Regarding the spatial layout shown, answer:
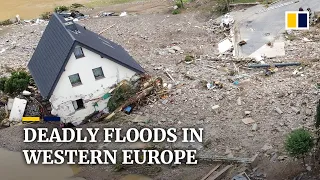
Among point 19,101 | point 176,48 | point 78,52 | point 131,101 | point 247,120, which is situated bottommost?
point 247,120

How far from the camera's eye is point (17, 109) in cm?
2991

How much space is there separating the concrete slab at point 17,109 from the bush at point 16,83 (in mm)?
1315

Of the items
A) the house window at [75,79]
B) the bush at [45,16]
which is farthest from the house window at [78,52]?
the bush at [45,16]

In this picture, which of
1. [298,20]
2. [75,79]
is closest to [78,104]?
[75,79]

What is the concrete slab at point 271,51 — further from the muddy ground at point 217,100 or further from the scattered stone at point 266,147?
the scattered stone at point 266,147

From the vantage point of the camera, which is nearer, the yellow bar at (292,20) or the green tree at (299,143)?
the green tree at (299,143)

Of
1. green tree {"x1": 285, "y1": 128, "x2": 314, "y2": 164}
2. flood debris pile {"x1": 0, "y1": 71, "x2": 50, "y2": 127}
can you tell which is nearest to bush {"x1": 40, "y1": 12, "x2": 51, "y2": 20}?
flood debris pile {"x1": 0, "y1": 71, "x2": 50, "y2": 127}

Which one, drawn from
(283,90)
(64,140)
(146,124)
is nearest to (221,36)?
(283,90)

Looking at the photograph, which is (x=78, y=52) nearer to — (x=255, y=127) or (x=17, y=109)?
(x=17, y=109)

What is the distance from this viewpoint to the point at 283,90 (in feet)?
88.4

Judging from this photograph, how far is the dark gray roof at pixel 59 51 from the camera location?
2706 centimetres

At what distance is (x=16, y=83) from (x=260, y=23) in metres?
19.6

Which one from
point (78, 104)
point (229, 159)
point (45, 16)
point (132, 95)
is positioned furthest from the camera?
point (45, 16)

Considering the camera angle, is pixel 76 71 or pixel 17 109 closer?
pixel 76 71
